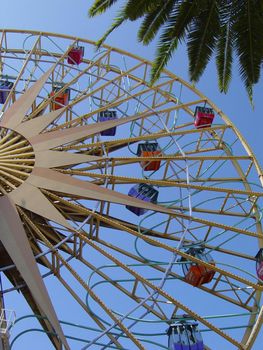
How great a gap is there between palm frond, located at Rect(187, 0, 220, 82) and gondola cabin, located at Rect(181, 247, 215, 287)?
15.6 feet

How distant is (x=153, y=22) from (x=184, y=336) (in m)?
6.86

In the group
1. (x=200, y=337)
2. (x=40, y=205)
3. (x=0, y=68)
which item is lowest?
(x=200, y=337)

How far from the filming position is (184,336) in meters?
12.2

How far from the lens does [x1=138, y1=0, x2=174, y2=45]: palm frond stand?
1109 cm

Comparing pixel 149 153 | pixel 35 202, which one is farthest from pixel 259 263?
pixel 35 202

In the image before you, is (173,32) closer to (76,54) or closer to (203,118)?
(203,118)

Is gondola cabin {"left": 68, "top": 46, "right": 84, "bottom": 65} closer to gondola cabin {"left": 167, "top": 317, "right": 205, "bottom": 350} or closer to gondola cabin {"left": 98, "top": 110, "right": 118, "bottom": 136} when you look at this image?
gondola cabin {"left": 98, "top": 110, "right": 118, "bottom": 136}

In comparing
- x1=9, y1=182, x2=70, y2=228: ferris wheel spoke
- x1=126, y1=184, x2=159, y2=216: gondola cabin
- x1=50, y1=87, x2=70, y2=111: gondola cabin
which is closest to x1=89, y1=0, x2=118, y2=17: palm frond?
x1=9, y1=182, x2=70, y2=228: ferris wheel spoke

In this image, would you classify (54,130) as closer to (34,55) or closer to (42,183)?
(42,183)

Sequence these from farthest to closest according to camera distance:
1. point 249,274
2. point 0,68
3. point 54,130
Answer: point 0,68 → point 54,130 → point 249,274

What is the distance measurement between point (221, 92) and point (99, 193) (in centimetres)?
411

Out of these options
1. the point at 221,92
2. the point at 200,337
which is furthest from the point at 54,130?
the point at 200,337

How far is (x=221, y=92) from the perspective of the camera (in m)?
12.7

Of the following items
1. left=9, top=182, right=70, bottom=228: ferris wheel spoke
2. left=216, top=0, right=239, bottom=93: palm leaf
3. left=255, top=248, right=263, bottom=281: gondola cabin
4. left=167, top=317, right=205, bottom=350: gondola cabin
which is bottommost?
left=167, top=317, right=205, bottom=350: gondola cabin
